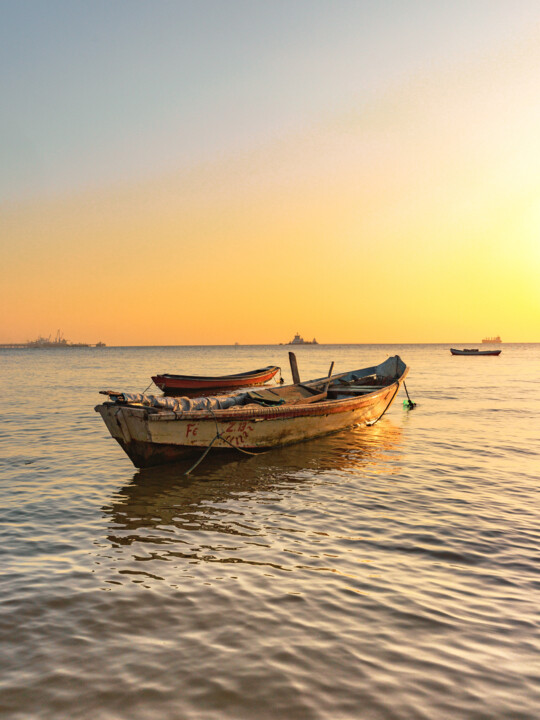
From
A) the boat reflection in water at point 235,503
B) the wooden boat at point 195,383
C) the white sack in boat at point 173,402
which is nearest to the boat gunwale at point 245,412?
the white sack in boat at point 173,402

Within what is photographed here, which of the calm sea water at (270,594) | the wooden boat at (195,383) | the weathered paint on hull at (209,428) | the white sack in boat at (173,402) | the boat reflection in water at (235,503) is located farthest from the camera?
the wooden boat at (195,383)

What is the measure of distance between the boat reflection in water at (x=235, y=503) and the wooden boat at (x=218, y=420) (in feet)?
1.75

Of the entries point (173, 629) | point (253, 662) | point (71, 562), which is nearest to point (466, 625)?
point (253, 662)

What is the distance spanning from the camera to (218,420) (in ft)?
39.9

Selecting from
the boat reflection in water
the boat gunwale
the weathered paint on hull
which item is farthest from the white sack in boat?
the boat reflection in water

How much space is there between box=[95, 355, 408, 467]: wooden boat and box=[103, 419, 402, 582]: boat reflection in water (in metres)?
0.53

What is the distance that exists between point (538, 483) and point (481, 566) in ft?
18.4

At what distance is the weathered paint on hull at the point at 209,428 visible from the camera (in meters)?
11.1

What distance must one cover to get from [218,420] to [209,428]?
0.98 feet

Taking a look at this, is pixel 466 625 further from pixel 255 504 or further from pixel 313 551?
pixel 255 504

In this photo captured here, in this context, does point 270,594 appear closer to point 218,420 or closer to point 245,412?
point 218,420

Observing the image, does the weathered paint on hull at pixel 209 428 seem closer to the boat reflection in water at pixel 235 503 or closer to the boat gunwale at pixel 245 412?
the boat gunwale at pixel 245 412

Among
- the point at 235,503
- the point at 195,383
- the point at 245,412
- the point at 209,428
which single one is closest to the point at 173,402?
the point at 209,428

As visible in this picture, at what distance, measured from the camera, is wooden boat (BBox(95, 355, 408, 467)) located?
36.5ft
